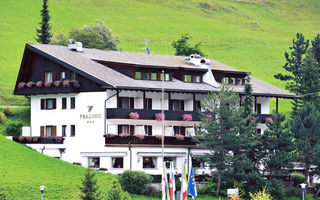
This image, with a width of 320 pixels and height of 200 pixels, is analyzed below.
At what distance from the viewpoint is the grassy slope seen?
6575 cm

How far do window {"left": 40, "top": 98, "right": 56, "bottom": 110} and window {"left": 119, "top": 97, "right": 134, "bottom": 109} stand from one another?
7.52 m

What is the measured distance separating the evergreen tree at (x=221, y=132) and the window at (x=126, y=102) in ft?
26.4

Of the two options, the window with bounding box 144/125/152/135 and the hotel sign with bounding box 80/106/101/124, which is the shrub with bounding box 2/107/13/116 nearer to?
the hotel sign with bounding box 80/106/101/124

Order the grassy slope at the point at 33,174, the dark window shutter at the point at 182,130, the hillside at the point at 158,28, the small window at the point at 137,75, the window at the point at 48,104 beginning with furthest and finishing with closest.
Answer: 1. the hillside at the point at 158,28
2. the dark window shutter at the point at 182,130
3. the small window at the point at 137,75
4. the window at the point at 48,104
5. the grassy slope at the point at 33,174

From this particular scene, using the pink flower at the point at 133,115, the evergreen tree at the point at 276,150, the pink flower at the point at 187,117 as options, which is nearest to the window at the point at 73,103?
the pink flower at the point at 133,115

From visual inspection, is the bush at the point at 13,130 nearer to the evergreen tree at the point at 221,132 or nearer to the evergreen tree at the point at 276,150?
the evergreen tree at the point at 221,132

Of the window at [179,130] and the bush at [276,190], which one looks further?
the window at [179,130]

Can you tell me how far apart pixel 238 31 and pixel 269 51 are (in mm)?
14221

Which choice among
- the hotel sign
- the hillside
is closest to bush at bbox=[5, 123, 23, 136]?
the hotel sign

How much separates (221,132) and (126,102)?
1086 cm

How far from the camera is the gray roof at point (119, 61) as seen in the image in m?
80.4

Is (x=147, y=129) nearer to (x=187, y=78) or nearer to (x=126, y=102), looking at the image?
(x=126, y=102)

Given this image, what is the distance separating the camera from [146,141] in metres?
79.6

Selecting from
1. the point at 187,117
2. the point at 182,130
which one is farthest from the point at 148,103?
the point at 182,130
